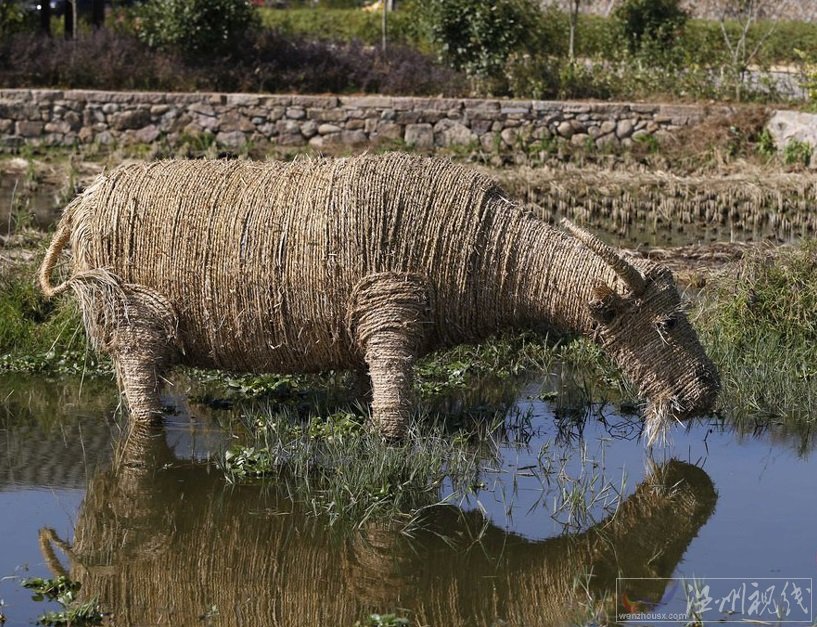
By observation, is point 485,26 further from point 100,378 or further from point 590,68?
point 100,378

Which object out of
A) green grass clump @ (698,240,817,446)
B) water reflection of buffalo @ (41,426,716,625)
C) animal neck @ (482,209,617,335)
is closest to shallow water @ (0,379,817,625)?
water reflection of buffalo @ (41,426,716,625)

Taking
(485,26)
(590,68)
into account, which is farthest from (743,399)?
(590,68)

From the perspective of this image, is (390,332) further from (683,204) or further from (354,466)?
(683,204)

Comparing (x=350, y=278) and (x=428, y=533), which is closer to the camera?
(x=428, y=533)

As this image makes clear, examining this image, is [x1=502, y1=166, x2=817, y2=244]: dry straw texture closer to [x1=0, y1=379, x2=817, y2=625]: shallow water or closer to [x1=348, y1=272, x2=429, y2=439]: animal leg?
[x1=0, y1=379, x2=817, y2=625]: shallow water

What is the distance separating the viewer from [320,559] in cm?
544

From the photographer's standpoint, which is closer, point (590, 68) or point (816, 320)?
point (816, 320)

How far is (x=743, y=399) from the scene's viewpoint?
7590mm

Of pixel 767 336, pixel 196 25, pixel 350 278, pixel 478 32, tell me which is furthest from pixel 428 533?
pixel 196 25

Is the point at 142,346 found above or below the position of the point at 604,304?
below

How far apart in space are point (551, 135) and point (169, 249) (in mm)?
11942

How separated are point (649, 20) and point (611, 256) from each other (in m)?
17.9

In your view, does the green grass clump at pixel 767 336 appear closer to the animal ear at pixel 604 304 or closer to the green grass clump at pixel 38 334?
the animal ear at pixel 604 304

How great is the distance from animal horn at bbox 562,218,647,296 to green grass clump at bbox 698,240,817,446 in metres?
1.60
